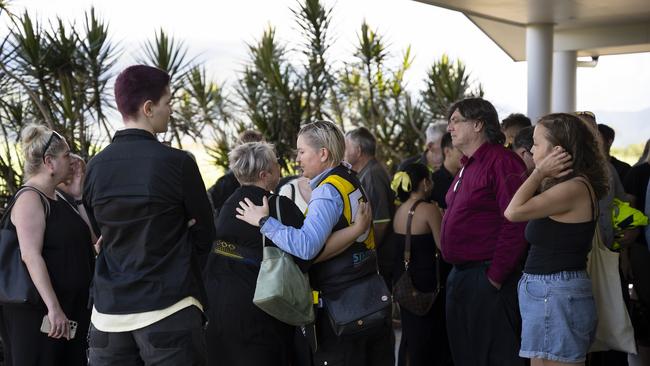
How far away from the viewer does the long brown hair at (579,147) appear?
159 inches

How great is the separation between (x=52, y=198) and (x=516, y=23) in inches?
348

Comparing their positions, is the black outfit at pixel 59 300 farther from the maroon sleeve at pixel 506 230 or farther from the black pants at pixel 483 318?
the maroon sleeve at pixel 506 230

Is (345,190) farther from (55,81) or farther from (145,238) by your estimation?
(55,81)

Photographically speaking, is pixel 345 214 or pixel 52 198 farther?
pixel 52 198

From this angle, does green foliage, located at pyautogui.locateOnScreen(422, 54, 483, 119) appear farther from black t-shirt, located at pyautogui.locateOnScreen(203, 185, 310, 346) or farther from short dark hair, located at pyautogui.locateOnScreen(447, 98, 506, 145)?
black t-shirt, located at pyautogui.locateOnScreen(203, 185, 310, 346)

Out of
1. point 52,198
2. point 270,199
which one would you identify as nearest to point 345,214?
point 270,199

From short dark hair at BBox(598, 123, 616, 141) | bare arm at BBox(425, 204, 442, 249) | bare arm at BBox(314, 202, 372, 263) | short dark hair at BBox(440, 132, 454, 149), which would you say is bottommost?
bare arm at BBox(425, 204, 442, 249)

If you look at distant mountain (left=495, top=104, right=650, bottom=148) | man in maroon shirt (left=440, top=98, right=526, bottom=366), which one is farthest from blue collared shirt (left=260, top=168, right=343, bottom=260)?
distant mountain (left=495, top=104, right=650, bottom=148)

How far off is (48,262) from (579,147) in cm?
270

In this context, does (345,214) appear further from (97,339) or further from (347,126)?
(347,126)

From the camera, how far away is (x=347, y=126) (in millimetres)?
13281

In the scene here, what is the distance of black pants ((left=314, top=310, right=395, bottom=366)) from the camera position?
402cm

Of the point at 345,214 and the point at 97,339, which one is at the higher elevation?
the point at 345,214

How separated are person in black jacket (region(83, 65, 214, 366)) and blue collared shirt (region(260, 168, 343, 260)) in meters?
0.54
